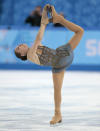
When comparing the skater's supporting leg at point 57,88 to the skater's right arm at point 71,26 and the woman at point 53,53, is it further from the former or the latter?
the skater's right arm at point 71,26

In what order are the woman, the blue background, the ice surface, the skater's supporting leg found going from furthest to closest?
the blue background, the skater's supporting leg, the ice surface, the woman

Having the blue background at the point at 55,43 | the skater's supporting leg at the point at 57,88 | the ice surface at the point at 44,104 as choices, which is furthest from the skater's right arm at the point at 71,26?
the blue background at the point at 55,43

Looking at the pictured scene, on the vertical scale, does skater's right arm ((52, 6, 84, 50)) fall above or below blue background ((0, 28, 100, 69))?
above

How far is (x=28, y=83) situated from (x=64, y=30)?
3.94 metres

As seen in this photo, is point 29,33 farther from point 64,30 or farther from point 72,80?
point 72,80

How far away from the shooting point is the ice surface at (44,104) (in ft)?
15.8

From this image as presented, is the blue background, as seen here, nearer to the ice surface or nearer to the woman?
the ice surface

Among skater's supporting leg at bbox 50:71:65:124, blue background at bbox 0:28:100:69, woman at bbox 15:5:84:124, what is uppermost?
woman at bbox 15:5:84:124

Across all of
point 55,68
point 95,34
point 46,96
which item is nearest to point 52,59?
point 55,68

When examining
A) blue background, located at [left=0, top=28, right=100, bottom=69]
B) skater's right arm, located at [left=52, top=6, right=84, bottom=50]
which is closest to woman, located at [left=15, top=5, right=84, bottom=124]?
skater's right arm, located at [left=52, top=6, right=84, bottom=50]

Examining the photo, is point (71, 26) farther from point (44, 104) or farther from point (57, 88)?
point (44, 104)

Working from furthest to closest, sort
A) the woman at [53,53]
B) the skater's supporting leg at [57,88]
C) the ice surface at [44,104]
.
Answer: the skater's supporting leg at [57,88], the ice surface at [44,104], the woman at [53,53]

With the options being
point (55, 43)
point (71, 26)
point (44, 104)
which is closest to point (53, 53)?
point (71, 26)

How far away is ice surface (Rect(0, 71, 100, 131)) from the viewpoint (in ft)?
15.8
